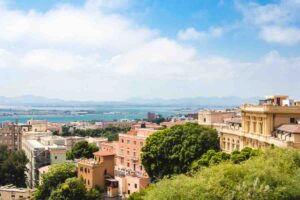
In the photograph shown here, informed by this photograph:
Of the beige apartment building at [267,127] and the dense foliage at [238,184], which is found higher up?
the beige apartment building at [267,127]

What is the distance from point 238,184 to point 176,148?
2332 centimetres

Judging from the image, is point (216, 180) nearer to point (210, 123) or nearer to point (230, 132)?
point (230, 132)

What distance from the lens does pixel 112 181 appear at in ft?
166

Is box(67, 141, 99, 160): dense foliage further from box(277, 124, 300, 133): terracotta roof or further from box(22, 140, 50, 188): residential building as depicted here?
box(277, 124, 300, 133): terracotta roof

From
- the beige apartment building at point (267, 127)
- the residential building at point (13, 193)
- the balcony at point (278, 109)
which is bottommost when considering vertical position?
the residential building at point (13, 193)

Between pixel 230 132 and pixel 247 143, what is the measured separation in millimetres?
4070

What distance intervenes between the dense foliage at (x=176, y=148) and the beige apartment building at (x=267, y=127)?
123 inches

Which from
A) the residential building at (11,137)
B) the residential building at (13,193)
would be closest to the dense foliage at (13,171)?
the residential building at (13,193)

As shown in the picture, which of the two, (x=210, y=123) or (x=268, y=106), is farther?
(x=210, y=123)

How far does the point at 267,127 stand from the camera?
51.3m

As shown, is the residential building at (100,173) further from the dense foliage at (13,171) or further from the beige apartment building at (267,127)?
the beige apartment building at (267,127)

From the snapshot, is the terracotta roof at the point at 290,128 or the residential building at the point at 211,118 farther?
the residential building at the point at 211,118

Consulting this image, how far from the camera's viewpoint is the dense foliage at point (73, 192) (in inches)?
1795

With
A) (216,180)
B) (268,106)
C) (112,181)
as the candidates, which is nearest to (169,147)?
(112,181)
